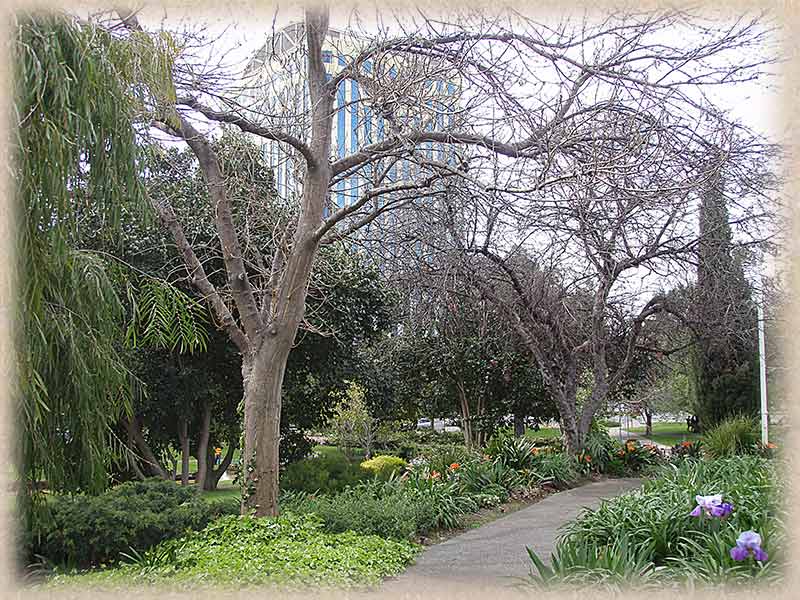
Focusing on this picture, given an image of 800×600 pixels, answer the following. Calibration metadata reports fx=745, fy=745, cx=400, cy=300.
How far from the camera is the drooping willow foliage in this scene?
3.94m

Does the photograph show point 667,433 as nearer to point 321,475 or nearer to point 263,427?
point 321,475

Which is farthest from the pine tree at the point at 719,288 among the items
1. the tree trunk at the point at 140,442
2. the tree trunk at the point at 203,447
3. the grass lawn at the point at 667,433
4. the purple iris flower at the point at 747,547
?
the grass lawn at the point at 667,433

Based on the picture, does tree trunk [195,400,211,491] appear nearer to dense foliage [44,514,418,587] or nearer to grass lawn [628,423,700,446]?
dense foliage [44,514,418,587]

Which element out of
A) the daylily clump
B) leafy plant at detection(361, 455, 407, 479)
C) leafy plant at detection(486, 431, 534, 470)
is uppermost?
the daylily clump

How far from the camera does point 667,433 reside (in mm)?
36156

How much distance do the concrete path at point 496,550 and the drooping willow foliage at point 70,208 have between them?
256 centimetres

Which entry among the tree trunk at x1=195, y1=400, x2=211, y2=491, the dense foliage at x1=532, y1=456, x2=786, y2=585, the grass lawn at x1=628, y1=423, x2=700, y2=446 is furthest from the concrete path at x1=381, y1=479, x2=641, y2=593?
the grass lawn at x1=628, y1=423, x2=700, y2=446

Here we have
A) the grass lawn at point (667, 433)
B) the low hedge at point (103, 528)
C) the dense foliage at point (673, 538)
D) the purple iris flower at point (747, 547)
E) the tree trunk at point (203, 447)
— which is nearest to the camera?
the purple iris flower at point (747, 547)

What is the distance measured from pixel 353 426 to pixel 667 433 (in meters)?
23.7

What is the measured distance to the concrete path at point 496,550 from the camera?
19.5ft

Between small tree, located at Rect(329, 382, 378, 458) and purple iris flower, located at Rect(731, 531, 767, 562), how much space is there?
11.9 meters

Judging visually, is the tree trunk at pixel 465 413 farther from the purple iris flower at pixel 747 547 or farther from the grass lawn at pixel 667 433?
the grass lawn at pixel 667 433

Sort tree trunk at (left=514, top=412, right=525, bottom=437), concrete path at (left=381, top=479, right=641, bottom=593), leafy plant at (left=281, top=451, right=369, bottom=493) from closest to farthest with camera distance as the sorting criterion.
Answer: concrete path at (left=381, top=479, right=641, bottom=593), leafy plant at (left=281, top=451, right=369, bottom=493), tree trunk at (left=514, top=412, right=525, bottom=437)

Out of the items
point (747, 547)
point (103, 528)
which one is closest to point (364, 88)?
point (103, 528)
